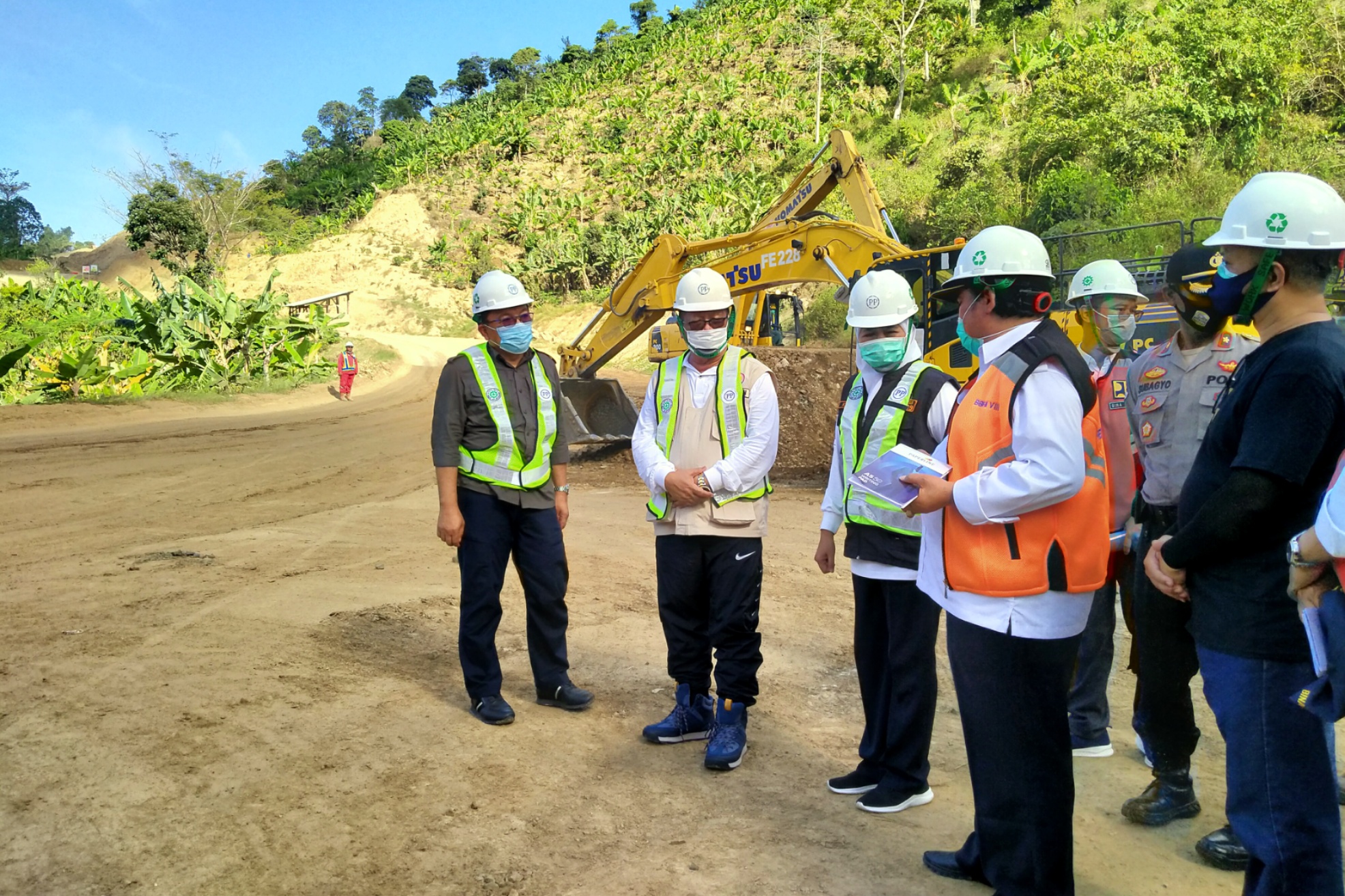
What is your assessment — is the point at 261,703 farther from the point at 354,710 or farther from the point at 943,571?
the point at 943,571

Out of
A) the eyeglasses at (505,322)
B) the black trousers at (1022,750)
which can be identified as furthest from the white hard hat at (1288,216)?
the eyeglasses at (505,322)

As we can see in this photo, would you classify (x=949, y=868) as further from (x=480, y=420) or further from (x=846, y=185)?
(x=846, y=185)

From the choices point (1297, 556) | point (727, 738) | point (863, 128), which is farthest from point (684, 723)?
point (863, 128)

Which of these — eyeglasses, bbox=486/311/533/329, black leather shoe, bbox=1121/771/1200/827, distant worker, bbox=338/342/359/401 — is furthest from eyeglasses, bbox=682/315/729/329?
distant worker, bbox=338/342/359/401

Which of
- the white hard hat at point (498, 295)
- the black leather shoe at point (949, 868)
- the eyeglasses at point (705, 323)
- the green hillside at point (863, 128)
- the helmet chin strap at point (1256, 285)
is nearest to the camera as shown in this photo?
the helmet chin strap at point (1256, 285)

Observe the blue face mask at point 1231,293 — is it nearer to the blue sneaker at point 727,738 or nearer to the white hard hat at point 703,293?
the white hard hat at point 703,293

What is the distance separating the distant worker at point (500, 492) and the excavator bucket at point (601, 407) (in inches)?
347

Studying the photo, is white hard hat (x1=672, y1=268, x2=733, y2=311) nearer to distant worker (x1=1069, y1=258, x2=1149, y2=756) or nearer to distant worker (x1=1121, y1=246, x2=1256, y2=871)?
distant worker (x1=1069, y1=258, x2=1149, y2=756)

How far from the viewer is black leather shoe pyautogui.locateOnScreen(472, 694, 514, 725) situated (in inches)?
190

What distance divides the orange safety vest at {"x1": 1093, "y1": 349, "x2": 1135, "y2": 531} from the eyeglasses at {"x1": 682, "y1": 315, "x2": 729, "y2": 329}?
1.66 m

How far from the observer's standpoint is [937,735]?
482cm

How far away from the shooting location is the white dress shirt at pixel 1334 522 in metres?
1.98

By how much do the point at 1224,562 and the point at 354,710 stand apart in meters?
3.88

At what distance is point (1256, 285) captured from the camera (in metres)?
2.47
